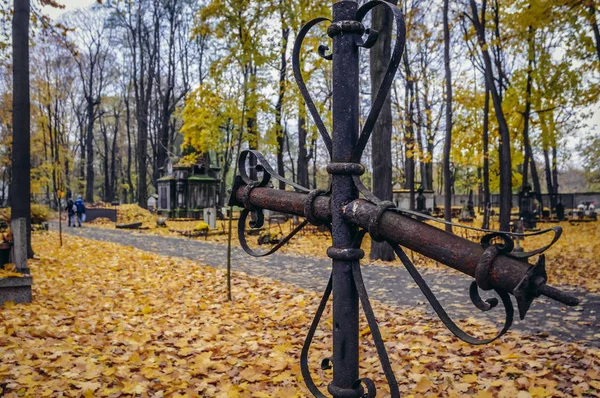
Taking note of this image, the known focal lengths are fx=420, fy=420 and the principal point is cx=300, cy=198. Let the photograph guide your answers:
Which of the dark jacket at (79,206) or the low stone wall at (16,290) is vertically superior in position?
the dark jacket at (79,206)

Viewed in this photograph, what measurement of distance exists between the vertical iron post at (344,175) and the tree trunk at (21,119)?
9.78 metres

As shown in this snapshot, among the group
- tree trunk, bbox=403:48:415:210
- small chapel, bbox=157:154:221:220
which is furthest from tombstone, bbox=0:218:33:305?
small chapel, bbox=157:154:221:220

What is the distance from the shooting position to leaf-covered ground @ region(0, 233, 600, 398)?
11.6 feet

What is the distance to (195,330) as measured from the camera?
523cm

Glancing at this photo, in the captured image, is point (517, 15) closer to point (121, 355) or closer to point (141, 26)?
point (121, 355)

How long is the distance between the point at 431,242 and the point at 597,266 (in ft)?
34.9

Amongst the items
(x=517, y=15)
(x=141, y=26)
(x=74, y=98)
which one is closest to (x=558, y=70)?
(x=517, y=15)

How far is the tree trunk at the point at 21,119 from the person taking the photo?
8.98 meters

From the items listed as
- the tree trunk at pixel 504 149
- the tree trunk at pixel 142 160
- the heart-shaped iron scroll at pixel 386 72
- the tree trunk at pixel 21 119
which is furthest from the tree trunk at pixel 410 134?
the tree trunk at pixel 142 160

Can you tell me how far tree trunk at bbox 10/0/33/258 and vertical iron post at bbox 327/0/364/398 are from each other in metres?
9.78

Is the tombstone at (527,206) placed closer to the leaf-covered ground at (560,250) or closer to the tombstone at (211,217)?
the leaf-covered ground at (560,250)

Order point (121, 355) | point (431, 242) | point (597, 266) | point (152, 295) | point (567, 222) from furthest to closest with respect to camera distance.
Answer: point (567, 222) < point (597, 266) < point (152, 295) < point (121, 355) < point (431, 242)

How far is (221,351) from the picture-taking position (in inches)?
179

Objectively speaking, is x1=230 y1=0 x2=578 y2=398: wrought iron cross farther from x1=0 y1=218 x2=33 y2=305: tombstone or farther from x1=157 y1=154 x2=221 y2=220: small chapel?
x1=157 y1=154 x2=221 y2=220: small chapel
